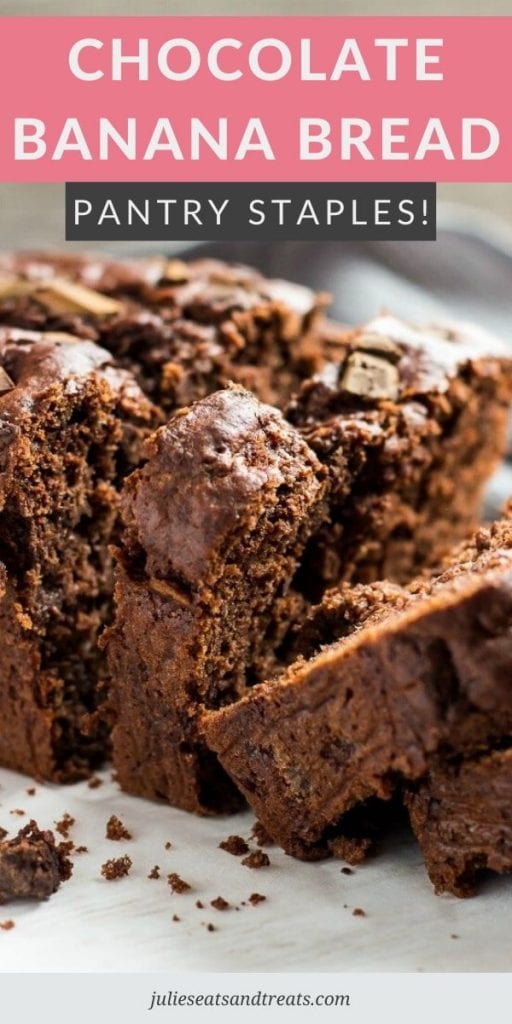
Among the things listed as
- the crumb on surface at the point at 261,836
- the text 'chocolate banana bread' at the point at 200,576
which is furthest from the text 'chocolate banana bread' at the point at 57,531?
the crumb on surface at the point at 261,836

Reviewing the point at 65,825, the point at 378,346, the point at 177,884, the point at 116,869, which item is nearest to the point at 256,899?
the point at 177,884

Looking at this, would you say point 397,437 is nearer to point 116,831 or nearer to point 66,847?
point 116,831

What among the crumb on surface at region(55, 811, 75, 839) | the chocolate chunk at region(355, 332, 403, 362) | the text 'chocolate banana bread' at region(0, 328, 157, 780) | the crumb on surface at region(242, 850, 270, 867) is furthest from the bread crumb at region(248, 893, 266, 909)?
the chocolate chunk at region(355, 332, 403, 362)

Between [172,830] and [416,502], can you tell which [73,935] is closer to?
[172,830]

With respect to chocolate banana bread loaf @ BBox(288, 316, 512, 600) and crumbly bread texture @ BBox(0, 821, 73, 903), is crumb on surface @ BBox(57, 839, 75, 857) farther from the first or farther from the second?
chocolate banana bread loaf @ BBox(288, 316, 512, 600)

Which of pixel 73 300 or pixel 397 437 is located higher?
pixel 73 300

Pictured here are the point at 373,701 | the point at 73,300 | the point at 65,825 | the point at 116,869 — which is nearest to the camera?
the point at 373,701
